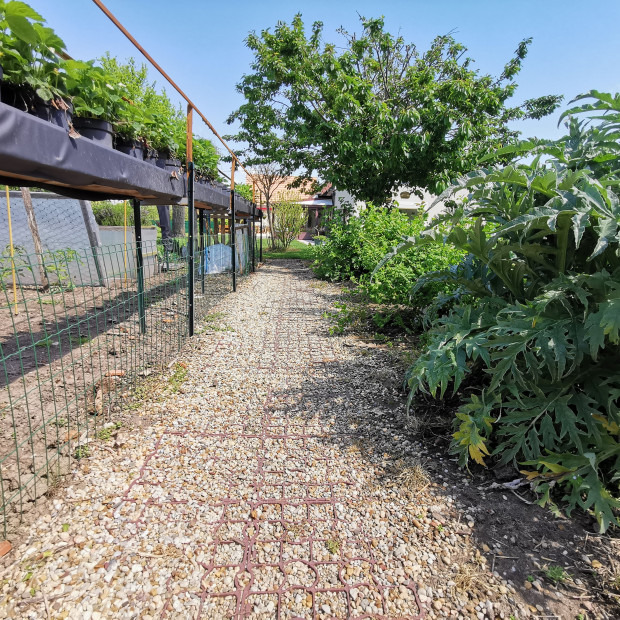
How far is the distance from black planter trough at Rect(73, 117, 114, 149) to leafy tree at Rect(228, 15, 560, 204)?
7706mm

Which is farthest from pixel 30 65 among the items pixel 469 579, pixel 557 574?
pixel 557 574

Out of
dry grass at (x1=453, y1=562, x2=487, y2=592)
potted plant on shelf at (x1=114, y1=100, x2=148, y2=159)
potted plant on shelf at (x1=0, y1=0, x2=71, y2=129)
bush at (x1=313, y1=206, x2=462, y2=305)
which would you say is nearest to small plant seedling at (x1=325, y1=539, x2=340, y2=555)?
dry grass at (x1=453, y1=562, x2=487, y2=592)

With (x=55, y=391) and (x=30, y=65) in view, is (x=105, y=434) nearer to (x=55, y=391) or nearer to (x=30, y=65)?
(x=55, y=391)

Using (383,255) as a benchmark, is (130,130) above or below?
above

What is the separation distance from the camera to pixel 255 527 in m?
2.03

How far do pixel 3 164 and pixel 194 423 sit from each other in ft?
6.59

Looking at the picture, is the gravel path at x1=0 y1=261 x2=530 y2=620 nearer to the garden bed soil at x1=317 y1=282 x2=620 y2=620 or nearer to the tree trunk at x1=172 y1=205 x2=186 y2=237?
the garden bed soil at x1=317 y1=282 x2=620 y2=620

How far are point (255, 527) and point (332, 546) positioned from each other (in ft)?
1.31

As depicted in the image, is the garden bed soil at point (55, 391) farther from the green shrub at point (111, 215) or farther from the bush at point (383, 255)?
the green shrub at point (111, 215)

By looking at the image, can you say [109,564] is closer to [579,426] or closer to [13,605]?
[13,605]

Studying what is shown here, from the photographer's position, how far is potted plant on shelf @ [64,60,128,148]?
270cm

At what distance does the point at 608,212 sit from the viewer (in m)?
1.84

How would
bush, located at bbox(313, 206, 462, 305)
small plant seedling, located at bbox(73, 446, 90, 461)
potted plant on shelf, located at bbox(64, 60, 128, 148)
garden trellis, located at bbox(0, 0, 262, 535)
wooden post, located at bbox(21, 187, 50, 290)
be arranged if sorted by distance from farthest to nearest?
wooden post, located at bbox(21, 187, 50, 290) → bush, located at bbox(313, 206, 462, 305) → potted plant on shelf, located at bbox(64, 60, 128, 148) → small plant seedling, located at bbox(73, 446, 90, 461) → garden trellis, located at bbox(0, 0, 262, 535)

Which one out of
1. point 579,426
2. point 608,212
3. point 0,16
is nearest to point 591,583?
point 579,426
